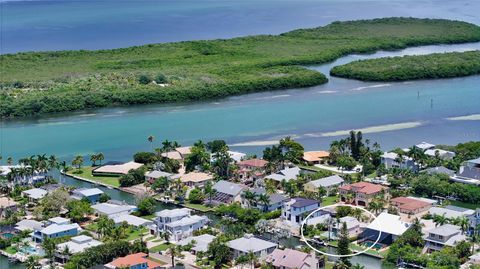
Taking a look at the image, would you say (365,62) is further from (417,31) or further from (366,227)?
(366,227)

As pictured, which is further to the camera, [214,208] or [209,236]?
[214,208]

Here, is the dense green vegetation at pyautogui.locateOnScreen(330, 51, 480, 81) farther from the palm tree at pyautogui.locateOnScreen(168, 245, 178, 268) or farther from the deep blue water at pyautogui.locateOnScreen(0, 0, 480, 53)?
the palm tree at pyautogui.locateOnScreen(168, 245, 178, 268)

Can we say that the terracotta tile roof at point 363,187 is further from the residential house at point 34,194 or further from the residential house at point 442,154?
the residential house at point 34,194

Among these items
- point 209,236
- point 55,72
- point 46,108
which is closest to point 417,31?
point 55,72

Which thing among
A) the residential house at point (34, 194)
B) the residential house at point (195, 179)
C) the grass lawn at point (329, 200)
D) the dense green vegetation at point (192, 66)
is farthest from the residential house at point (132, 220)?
the dense green vegetation at point (192, 66)

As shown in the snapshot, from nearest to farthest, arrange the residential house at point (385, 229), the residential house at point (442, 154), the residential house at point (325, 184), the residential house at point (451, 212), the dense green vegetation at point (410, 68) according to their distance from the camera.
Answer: the residential house at point (385, 229), the residential house at point (451, 212), the residential house at point (325, 184), the residential house at point (442, 154), the dense green vegetation at point (410, 68)

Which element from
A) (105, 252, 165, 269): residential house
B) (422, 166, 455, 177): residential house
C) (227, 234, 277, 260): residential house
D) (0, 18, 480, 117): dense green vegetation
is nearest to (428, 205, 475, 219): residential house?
(422, 166, 455, 177): residential house

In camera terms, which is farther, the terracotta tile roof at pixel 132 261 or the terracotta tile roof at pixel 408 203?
the terracotta tile roof at pixel 408 203

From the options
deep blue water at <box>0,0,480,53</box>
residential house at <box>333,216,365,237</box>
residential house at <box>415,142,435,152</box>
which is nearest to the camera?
residential house at <box>333,216,365,237</box>
